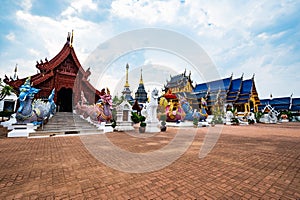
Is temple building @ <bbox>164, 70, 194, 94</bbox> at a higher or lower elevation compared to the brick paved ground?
higher

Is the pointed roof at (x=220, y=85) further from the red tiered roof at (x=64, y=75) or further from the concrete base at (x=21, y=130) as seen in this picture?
the concrete base at (x=21, y=130)

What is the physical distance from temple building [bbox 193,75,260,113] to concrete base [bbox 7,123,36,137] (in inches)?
1026

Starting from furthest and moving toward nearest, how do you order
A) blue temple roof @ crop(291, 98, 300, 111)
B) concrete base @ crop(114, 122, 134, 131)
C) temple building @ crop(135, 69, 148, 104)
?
temple building @ crop(135, 69, 148, 104) < blue temple roof @ crop(291, 98, 300, 111) < concrete base @ crop(114, 122, 134, 131)

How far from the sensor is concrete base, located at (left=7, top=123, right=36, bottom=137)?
728 cm

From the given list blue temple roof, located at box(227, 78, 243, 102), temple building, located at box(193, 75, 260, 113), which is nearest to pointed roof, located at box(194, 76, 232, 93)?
temple building, located at box(193, 75, 260, 113)

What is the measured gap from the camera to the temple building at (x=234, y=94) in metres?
27.9

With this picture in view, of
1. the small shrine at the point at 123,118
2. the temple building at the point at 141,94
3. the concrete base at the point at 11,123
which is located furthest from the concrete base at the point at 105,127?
the temple building at the point at 141,94

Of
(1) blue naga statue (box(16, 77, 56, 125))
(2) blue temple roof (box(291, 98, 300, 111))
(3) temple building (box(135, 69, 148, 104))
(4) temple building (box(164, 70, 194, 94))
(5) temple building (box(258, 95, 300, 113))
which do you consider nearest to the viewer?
(1) blue naga statue (box(16, 77, 56, 125))

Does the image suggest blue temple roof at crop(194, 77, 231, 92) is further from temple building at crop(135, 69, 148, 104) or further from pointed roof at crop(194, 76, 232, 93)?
temple building at crop(135, 69, 148, 104)

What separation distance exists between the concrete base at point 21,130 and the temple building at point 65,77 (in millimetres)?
6085

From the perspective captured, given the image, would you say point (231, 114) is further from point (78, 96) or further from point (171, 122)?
point (78, 96)

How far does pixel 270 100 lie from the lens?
4225 centimetres

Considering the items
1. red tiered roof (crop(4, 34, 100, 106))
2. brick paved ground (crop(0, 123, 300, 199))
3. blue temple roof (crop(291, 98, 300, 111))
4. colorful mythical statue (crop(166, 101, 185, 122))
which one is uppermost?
red tiered roof (crop(4, 34, 100, 106))

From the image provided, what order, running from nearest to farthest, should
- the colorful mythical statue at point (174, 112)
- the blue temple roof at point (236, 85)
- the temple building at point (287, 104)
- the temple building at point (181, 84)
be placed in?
1. the colorful mythical statue at point (174, 112)
2. the blue temple roof at point (236, 85)
3. the temple building at point (181, 84)
4. the temple building at point (287, 104)
